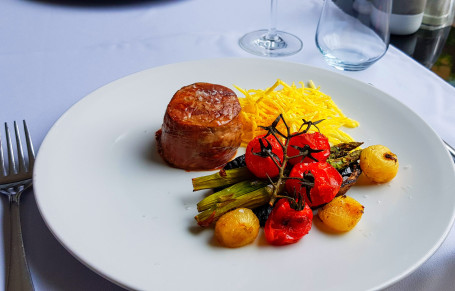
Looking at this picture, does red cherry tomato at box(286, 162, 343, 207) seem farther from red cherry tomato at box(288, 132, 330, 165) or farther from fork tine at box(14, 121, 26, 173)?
fork tine at box(14, 121, 26, 173)

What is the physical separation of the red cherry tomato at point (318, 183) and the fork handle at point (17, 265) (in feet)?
3.07

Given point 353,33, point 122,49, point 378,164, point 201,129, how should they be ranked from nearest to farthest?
point 378,164 → point 201,129 → point 353,33 → point 122,49

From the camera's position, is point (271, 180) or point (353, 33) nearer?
point (271, 180)

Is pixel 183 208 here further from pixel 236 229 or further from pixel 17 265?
pixel 17 265

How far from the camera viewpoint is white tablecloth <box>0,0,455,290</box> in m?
2.59

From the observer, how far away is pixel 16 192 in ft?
6.27

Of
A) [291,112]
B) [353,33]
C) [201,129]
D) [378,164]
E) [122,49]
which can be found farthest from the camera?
[122,49]

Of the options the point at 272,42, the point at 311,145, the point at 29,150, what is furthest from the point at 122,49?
the point at 311,145

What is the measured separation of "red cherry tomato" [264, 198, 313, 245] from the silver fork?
0.80 meters

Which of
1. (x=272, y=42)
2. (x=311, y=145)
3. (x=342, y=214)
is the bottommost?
(x=272, y=42)

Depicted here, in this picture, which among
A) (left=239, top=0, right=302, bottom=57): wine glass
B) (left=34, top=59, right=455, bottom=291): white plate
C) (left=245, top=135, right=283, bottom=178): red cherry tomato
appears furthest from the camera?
(left=239, top=0, right=302, bottom=57): wine glass

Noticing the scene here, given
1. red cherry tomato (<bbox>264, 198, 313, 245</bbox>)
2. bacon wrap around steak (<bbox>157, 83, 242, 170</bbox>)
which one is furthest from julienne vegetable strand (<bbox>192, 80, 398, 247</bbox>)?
bacon wrap around steak (<bbox>157, 83, 242, 170</bbox>)

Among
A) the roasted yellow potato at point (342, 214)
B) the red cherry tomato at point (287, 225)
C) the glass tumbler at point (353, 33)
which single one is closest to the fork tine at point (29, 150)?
the red cherry tomato at point (287, 225)

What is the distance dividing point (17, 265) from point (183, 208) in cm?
60
